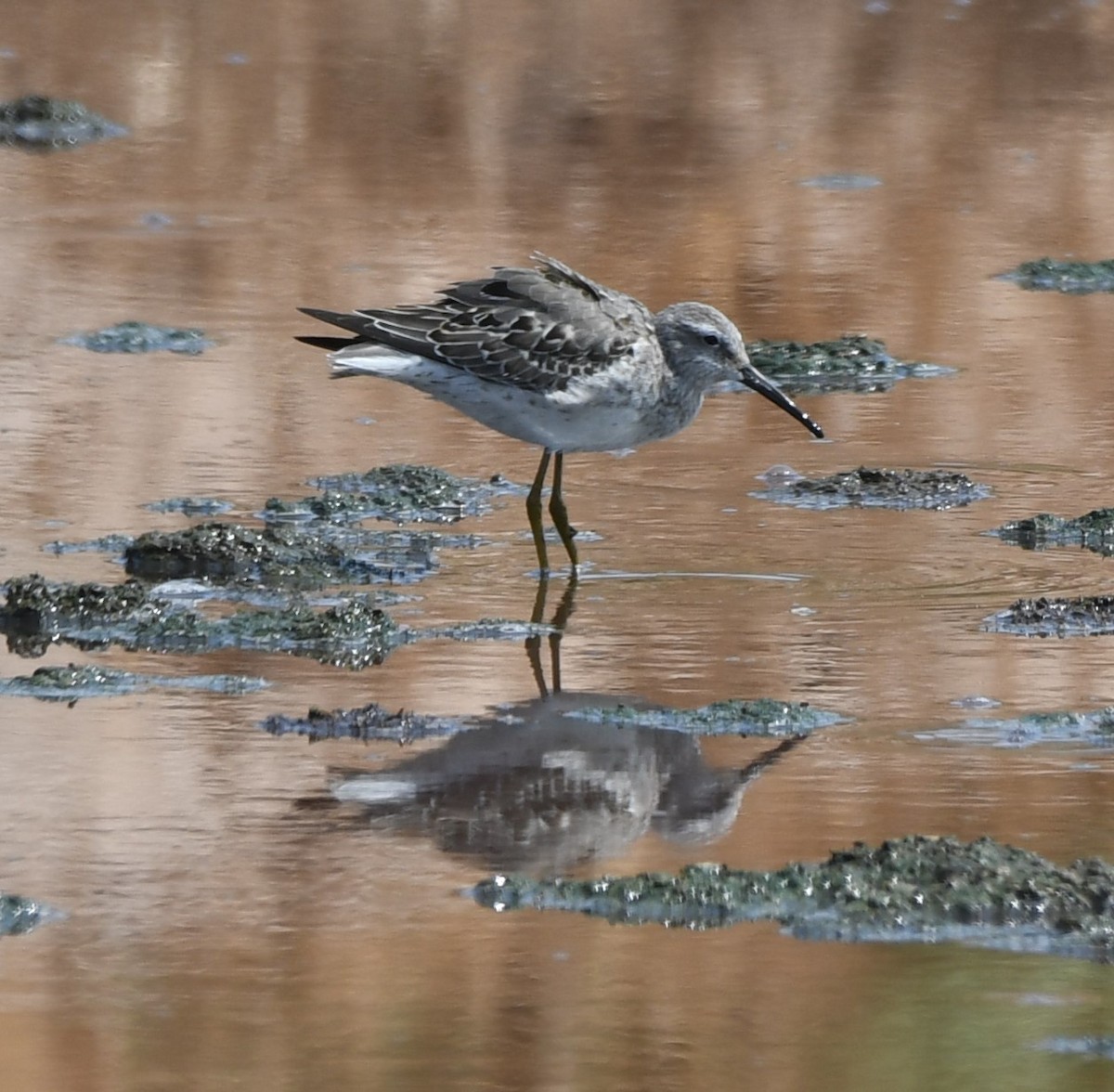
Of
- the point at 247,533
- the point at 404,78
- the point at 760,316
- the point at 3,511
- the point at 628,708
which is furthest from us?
the point at 404,78

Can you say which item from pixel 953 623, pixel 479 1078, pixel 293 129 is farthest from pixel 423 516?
pixel 293 129

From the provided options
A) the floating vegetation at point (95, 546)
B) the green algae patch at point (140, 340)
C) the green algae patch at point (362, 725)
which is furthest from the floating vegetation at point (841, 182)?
the green algae patch at point (362, 725)

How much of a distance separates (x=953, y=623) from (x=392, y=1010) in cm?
290

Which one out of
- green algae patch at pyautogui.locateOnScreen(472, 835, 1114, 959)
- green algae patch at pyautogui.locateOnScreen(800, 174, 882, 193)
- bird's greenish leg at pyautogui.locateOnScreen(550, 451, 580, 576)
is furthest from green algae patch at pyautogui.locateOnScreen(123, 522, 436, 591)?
green algae patch at pyautogui.locateOnScreen(800, 174, 882, 193)

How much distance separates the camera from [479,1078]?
Answer: 4379 millimetres

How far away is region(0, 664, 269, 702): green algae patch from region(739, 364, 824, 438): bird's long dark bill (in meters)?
2.63

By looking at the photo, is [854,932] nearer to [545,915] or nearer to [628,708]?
[545,915]

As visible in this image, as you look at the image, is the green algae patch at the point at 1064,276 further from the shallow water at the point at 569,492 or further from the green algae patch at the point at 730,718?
the green algae patch at the point at 730,718

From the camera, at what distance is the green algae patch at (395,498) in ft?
26.7

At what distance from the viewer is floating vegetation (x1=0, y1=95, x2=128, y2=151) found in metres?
14.0

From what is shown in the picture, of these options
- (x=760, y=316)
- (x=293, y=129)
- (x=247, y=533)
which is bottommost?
(x=247, y=533)

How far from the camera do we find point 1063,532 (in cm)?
799

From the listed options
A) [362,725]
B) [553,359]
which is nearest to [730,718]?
[362,725]

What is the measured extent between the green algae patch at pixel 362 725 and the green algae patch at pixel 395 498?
1990 millimetres
